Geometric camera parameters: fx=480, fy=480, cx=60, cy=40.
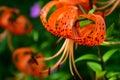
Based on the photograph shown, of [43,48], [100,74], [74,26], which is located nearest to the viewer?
[74,26]

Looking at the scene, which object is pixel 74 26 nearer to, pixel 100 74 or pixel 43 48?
pixel 100 74

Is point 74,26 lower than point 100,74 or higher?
higher

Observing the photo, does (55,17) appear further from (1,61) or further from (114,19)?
(1,61)

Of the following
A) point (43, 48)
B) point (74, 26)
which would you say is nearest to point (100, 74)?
point (74, 26)

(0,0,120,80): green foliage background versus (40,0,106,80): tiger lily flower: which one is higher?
(40,0,106,80): tiger lily flower

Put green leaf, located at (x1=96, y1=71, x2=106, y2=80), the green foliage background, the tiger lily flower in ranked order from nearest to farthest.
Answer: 1. the tiger lily flower
2. green leaf, located at (x1=96, y1=71, x2=106, y2=80)
3. the green foliage background

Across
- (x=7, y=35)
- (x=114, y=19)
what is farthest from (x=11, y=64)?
(x=114, y=19)

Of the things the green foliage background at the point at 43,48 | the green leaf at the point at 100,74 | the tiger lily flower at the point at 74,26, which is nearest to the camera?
the tiger lily flower at the point at 74,26

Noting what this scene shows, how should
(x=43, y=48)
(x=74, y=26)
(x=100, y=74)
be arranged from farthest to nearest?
(x=43, y=48) < (x=100, y=74) < (x=74, y=26)

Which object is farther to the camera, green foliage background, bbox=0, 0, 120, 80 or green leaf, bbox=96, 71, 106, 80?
green foliage background, bbox=0, 0, 120, 80

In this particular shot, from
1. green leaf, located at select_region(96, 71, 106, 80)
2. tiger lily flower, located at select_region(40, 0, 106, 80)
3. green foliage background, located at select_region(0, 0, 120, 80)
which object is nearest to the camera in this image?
tiger lily flower, located at select_region(40, 0, 106, 80)

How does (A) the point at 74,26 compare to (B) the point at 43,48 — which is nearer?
(A) the point at 74,26
